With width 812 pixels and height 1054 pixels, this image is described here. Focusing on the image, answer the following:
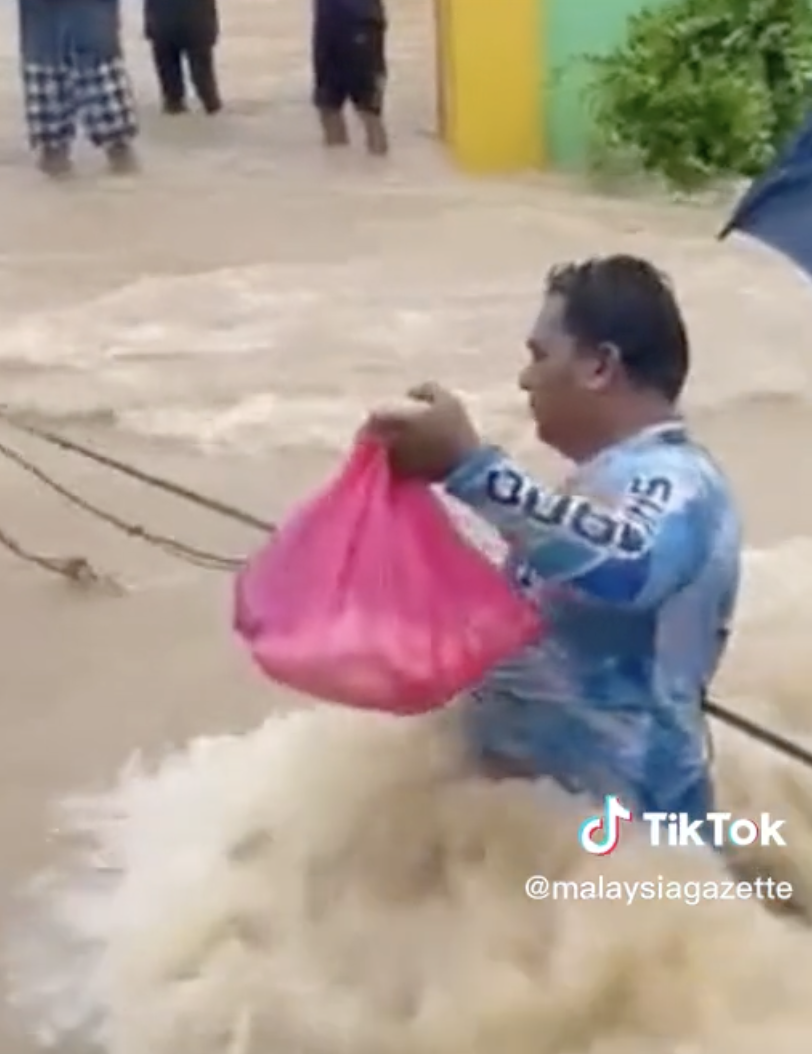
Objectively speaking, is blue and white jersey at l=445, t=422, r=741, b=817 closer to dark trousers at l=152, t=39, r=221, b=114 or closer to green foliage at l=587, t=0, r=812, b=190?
green foliage at l=587, t=0, r=812, b=190

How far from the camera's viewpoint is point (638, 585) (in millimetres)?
2133

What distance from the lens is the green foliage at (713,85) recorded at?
6.36 meters

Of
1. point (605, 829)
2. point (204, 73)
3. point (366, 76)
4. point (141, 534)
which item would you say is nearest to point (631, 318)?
point (605, 829)

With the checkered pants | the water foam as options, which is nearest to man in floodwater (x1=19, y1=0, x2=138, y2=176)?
the checkered pants

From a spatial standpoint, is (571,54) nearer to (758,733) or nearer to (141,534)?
(141,534)

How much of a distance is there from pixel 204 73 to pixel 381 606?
582cm

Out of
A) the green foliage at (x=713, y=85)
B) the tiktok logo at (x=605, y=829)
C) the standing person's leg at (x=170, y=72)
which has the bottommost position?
the standing person's leg at (x=170, y=72)

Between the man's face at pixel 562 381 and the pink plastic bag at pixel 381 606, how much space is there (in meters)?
0.14

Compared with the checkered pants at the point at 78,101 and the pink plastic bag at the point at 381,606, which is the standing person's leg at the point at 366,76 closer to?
the checkered pants at the point at 78,101

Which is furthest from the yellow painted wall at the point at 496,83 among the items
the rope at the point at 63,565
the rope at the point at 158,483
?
the rope at the point at 63,565

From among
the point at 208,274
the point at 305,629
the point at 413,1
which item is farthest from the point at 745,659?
the point at 413,1

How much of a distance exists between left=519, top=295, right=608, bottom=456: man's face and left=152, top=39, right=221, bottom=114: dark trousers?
5661mm

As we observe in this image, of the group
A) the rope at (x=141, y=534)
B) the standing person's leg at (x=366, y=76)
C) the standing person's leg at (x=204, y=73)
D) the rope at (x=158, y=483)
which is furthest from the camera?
the standing person's leg at (x=204, y=73)

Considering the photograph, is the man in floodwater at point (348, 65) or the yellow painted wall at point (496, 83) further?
the man in floodwater at point (348, 65)
